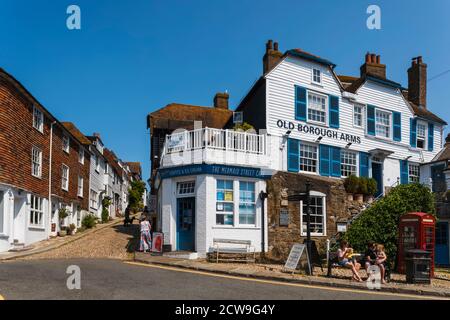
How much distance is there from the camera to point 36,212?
23812 mm

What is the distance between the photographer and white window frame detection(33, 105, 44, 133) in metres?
23.7

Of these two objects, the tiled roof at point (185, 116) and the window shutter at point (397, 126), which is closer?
the window shutter at point (397, 126)

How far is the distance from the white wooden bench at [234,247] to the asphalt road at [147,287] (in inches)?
149

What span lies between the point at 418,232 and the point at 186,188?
9.20 m

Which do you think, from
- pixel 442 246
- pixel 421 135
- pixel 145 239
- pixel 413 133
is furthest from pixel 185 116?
pixel 442 246

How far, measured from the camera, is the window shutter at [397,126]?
2597 centimetres

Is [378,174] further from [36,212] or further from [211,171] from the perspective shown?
[36,212]

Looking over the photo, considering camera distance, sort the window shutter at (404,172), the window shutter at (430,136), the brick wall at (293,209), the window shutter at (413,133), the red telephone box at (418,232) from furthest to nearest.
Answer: the window shutter at (430,136)
the window shutter at (413,133)
the window shutter at (404,172)
the brick wall at (293,209)
the red telephone box at (418,232)

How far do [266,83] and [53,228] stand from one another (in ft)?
49.0

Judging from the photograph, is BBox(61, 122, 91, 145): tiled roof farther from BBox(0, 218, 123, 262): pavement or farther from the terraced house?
BBox(0, 218, 123, 262): pavement

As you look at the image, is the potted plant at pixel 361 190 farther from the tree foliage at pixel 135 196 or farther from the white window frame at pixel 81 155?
the tree foliage at pixel 135 196

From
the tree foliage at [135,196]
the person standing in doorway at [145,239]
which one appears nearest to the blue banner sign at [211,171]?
the person standing in doorway at [145,239]
